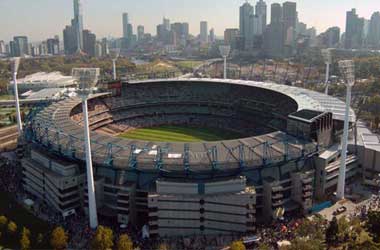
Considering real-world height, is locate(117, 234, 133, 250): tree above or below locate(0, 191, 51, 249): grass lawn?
above

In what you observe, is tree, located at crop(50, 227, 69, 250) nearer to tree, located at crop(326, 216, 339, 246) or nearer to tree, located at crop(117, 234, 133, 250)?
tree, located at crop(117, 234, 133, 250)

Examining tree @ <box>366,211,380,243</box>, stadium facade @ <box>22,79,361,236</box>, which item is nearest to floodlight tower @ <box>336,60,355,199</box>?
stadium facade @ <box>22,79,361,236</box>

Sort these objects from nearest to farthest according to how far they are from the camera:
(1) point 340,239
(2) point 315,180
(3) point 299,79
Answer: (1) point 340,239 → (2) point 315,180 → (3) point 299,79

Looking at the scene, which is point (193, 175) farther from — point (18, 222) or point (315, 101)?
point (315, 101)

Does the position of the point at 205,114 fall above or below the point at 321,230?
above

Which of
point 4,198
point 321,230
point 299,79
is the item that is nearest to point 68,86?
point 299,79

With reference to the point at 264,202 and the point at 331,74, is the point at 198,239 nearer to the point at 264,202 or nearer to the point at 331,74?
the point at 264,202
